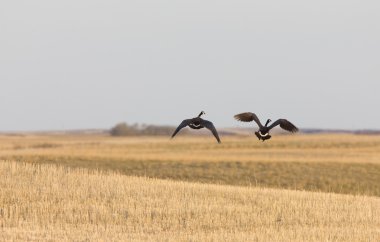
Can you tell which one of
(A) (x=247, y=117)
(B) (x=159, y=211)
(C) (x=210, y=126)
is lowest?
(B) (x=159, y=211)

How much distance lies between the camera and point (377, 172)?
44781 millimetres

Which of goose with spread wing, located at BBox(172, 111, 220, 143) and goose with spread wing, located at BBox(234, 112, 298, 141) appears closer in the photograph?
goose with spread wing, located at BBox(234, 112, 298, 141)

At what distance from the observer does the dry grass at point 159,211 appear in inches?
738

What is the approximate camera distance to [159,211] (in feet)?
74.4

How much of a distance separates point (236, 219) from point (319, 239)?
13.9 ft

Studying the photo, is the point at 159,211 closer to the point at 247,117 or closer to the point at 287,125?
the point at 287,125

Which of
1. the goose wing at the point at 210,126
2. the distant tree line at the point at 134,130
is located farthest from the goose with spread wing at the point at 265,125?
the distant tree line at the point at 134,130

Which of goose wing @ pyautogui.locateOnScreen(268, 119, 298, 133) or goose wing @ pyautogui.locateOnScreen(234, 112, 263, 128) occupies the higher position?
goose wing @ pyautogui.locateOnScreen(234, 112, 263, 128)

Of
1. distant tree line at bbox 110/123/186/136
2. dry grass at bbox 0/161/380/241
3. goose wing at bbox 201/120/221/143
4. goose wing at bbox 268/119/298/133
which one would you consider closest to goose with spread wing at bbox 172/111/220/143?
goose wing at bbox 201/120/221/143

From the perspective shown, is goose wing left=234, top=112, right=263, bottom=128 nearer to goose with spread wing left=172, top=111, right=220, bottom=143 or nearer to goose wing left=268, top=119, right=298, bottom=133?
goose wing left=268, top=119, right=298, bottom=133

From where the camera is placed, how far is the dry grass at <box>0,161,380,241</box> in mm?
18734

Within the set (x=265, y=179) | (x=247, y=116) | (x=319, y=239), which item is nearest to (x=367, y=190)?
(x=265, y=179)

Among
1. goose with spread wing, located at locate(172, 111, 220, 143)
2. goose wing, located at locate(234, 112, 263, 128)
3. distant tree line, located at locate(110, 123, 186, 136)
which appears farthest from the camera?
Answer: distant tree line, located at locate(110, 123, 186, 136)

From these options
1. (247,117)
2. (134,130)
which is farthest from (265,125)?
(134,130)
